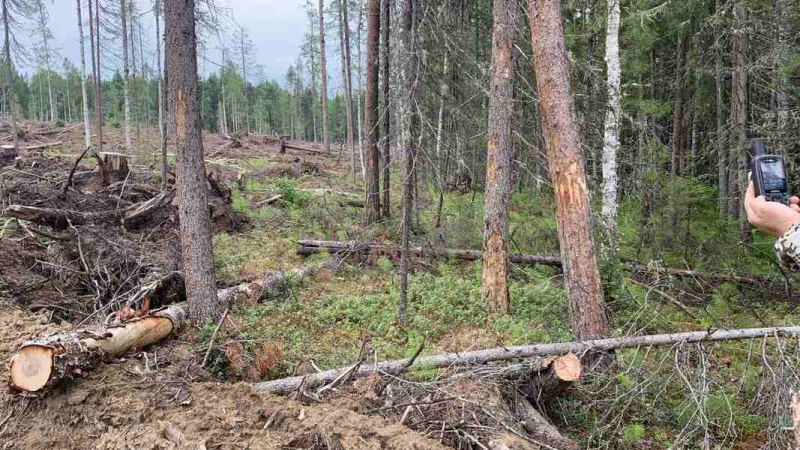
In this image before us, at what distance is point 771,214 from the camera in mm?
2031

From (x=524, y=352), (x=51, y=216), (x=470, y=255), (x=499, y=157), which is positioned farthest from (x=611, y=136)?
(x=51, y=216)

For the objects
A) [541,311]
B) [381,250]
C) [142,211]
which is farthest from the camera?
[142,211]

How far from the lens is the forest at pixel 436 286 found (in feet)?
12.6

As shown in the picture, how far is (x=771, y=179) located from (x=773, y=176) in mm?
16

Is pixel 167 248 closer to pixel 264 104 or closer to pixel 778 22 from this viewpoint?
pixel 778 22

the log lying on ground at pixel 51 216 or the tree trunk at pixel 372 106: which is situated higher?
the tree trunk at pixel 372 106

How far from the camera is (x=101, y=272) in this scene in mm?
7477

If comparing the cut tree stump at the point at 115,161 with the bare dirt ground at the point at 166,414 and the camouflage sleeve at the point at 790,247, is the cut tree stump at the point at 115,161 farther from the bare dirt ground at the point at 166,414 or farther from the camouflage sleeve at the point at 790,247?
the camouflage sleeve at the point at 790,247

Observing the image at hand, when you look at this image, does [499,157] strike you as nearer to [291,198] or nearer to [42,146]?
[291,198]

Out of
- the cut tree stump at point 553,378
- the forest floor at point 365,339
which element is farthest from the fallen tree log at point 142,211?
the cut tree stump at point 553,378

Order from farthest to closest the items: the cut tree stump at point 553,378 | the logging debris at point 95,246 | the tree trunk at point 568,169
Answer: the logging debris at point 95,246
the tree trunk at point 568,169
the cut tree stump at point 553,378

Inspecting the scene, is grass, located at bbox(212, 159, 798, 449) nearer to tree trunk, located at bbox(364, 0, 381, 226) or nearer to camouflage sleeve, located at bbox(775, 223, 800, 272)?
tree trunk, located at bbox(364, 0, 381, 226)

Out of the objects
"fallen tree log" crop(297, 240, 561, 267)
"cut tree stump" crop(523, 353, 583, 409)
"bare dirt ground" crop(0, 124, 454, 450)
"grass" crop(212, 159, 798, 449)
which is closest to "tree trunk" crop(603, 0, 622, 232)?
"grass" crop(212, 159, 798, 449)

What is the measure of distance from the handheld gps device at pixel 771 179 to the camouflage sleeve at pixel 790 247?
27 centimetres
